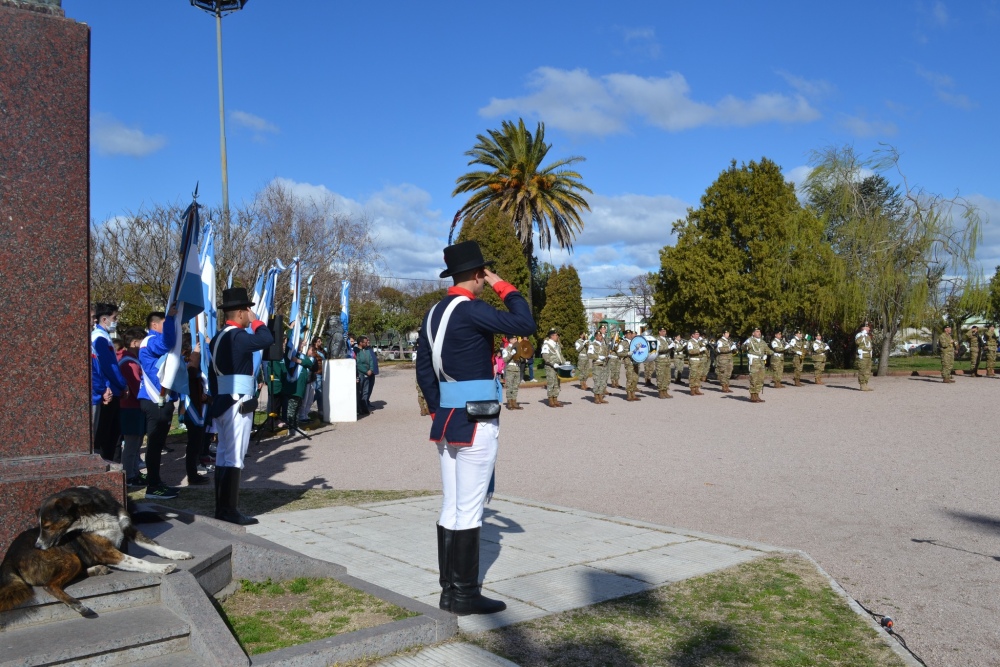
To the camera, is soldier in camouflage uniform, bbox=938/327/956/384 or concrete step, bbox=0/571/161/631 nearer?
concrete step, bbox=0/571/161/631

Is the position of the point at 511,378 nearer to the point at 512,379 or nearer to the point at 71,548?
the point at 512,379

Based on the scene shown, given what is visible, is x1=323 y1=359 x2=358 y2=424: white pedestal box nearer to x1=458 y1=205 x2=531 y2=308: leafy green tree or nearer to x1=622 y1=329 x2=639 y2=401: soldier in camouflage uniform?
x1=622 y1=329 x2=639 y2=401: soldier in camouflage uniform

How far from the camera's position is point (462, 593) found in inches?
188

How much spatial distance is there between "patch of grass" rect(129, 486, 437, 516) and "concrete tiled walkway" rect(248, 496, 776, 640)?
1.32 feet

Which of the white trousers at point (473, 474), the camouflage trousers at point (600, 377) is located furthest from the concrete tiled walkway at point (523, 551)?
the camouflage trousers at point (600, 377)

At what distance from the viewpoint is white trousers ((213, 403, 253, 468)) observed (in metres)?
7.14

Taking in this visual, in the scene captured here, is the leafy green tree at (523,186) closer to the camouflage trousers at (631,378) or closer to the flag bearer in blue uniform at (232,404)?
the camouflage trousers at (631,378)

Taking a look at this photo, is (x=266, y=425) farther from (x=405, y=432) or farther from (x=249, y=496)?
(x=249, y=496)

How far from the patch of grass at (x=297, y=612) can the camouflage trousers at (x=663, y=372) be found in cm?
1874

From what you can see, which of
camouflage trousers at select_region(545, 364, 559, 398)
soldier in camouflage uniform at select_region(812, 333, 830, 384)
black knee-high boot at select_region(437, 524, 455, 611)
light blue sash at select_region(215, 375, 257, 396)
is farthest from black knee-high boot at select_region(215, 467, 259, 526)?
soldier in camouflage uniform at select_region(812, 333, 830, 384)

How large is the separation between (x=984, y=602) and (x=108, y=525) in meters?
5.20

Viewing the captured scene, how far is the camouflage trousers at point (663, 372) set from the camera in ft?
75.9

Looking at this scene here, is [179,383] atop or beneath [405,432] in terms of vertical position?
atop

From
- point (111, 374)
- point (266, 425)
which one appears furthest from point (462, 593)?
point (266, 425)
